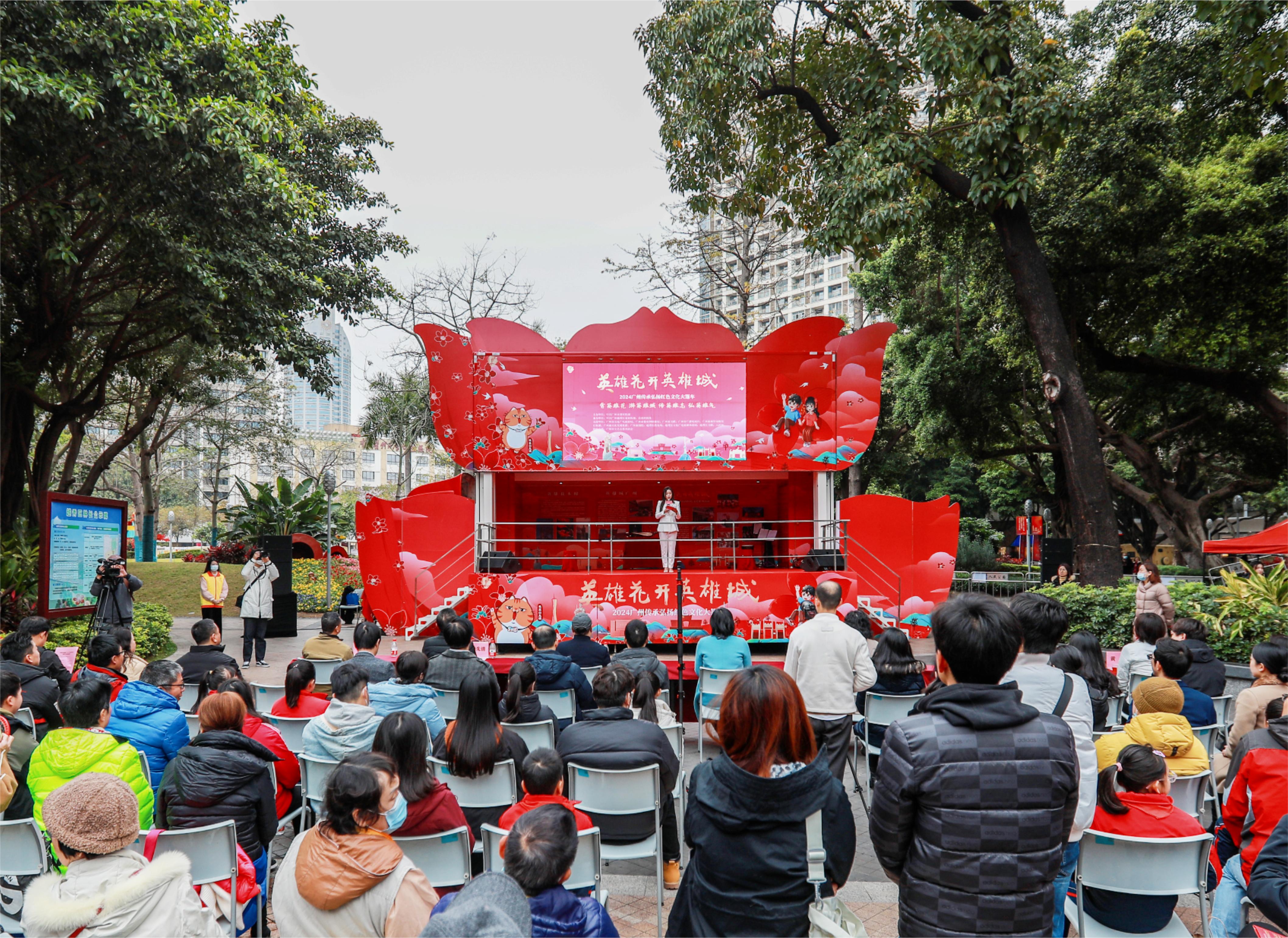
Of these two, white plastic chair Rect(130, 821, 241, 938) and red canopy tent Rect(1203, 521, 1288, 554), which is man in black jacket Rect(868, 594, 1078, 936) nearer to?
white plastic chair Rect(130, 821, 241, 938)

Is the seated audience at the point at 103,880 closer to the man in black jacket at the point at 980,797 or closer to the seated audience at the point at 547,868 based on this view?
the seated audience at the point at 547,868

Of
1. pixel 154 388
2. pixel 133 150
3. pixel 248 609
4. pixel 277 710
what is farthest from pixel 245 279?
pixel 277 710

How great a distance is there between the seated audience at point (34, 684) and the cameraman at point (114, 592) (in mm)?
3472

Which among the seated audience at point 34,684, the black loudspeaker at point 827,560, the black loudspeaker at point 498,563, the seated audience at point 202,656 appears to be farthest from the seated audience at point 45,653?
the black loudspeaker at point 827,560

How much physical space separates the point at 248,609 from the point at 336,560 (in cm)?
1130

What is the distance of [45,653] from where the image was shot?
5.53 meters

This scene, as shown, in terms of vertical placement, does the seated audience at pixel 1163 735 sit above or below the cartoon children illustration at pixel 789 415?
below

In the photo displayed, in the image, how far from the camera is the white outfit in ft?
41.2

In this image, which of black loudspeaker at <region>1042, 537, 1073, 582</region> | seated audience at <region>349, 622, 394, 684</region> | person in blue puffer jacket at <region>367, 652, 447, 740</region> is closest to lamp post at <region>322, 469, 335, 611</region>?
seated audience at <region>349, 622, 394, 684</region>

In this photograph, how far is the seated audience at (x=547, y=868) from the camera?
6.76ft

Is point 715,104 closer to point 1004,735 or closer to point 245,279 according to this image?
point 245,279

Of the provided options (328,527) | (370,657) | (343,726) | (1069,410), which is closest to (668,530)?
(328,527)

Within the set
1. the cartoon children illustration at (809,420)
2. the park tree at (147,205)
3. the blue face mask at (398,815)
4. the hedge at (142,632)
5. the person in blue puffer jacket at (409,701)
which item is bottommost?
the hedge at (142,632)

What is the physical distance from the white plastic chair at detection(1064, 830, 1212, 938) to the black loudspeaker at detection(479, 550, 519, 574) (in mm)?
9249
